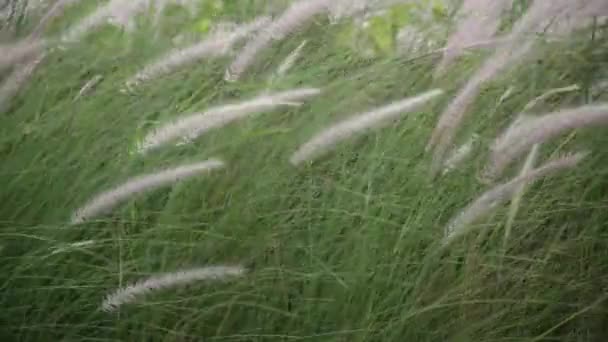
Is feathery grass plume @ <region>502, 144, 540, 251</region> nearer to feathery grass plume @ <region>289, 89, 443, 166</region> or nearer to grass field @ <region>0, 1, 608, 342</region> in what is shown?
grass field @ <region>0, 1, 608, 342</region>

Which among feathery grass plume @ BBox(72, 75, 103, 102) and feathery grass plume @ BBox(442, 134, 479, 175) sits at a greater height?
feathery grass plume @ BBox(72, 75, 103, 102)

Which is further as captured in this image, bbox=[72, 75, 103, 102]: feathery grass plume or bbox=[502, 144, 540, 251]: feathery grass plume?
bbox=[72, 75, 103, 102]: feathery grass plume

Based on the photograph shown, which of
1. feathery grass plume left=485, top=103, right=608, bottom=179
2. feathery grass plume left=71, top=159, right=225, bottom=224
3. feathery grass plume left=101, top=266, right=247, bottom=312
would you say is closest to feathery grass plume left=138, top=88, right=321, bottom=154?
feathery grass plume left=71, top=159, right=225, bottom=224

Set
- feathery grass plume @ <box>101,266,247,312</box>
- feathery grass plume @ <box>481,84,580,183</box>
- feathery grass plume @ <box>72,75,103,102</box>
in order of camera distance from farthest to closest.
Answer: feathery grass plume @ <box>72,75,103,102</box> < feathery grass plume @ <box>481,84,580,183</box> < feathery grass plume @ <box>101,266,247,312</box>

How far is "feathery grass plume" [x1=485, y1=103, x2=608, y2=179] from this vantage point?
122cm

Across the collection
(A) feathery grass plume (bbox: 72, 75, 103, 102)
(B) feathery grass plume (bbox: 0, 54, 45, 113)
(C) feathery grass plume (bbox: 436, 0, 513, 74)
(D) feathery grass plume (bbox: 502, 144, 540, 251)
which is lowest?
(D) feathery grass plume (bbox: 502, 144, 540, 251)

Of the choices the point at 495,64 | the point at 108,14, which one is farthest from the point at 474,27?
the point at 108,14

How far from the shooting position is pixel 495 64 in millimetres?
1306

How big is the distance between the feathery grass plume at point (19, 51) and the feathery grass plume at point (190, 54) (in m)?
0.14

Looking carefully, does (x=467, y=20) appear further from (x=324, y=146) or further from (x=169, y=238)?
Answer: (x=169, y=238)

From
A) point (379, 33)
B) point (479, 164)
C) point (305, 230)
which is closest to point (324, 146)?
point (305, 230)

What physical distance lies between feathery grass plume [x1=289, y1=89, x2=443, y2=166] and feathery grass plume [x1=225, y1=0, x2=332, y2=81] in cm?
17

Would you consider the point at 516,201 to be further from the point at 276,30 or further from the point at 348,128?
the point at 276,30

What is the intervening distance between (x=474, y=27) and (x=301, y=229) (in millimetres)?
413
